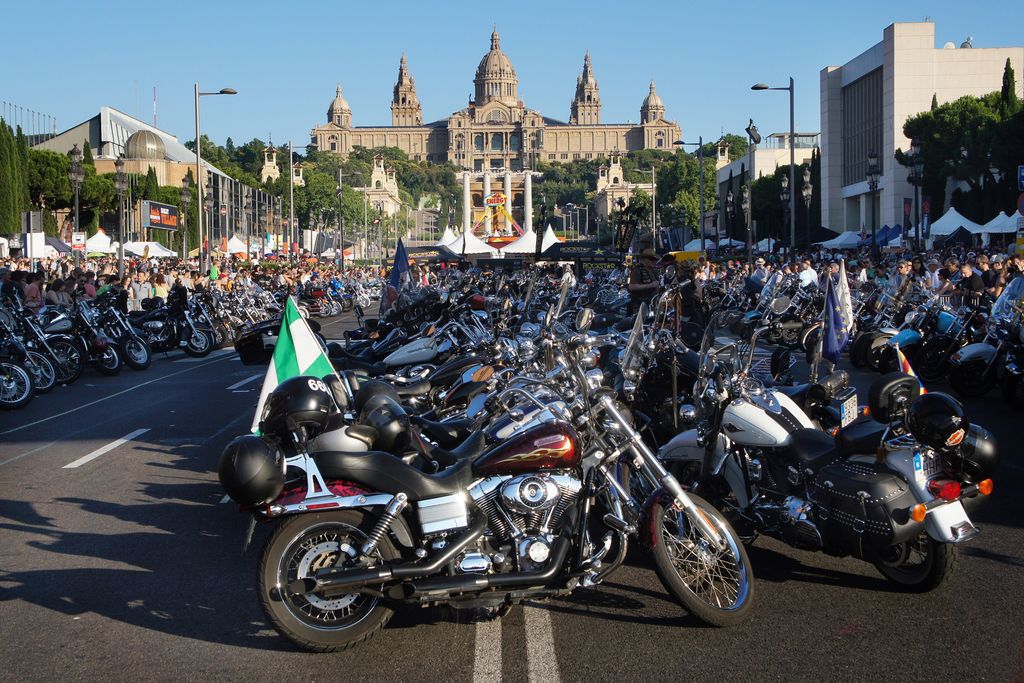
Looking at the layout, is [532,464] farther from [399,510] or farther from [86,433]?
[86,433]

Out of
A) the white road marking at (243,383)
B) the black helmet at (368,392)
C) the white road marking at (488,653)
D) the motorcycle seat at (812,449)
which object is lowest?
the white road marking at (488,653)

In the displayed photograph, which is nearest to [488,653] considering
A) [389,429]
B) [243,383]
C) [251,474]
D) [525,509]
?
[525,509]

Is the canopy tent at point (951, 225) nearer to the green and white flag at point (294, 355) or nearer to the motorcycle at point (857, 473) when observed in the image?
the green and white flag at point (294, 355)

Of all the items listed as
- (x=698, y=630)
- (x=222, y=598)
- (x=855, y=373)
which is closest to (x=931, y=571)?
(x=698, y=630)

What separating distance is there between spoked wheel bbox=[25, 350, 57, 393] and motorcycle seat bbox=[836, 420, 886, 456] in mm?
11499

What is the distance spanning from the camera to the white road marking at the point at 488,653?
427 cm

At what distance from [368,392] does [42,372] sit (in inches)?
357

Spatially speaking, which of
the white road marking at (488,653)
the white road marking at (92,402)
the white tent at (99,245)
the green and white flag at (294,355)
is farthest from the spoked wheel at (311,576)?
the white tent at (99,245)

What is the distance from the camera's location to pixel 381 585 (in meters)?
4.40

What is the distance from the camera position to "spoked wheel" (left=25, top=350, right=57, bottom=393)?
14.1m

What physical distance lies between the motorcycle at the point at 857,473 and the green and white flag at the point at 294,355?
2.52m

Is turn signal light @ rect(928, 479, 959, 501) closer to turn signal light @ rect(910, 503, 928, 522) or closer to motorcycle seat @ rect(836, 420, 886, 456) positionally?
turn signal light @ rect(910, 503, 928, 522)

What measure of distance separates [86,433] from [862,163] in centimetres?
6778

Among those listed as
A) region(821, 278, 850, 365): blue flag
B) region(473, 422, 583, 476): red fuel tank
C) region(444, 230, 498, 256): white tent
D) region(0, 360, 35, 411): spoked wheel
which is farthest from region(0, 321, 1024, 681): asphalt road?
region(444, 230, 498, 256): white tent
